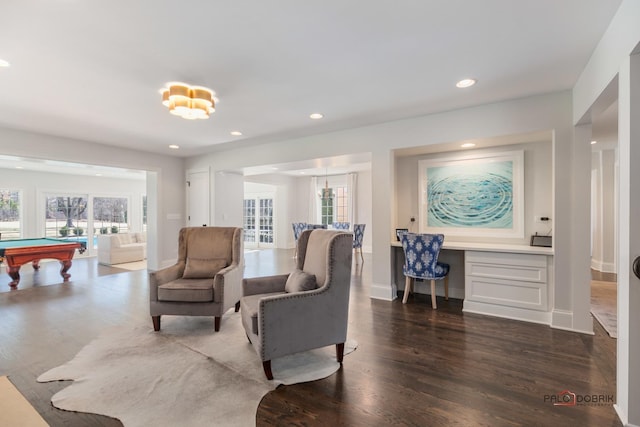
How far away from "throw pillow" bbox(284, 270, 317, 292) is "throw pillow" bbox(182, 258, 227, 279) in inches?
46.0

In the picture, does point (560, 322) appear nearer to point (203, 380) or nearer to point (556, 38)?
point (556, 38)

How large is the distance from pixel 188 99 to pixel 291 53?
1261 mm

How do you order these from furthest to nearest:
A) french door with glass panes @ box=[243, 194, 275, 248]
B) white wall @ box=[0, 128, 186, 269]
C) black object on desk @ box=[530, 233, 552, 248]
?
french door with glass panes @ box=[243, 194, 275, 248] < white wall @ box=[0, 128, 186, 269] < black object on desk @ box=[530, 233, 552, 248]

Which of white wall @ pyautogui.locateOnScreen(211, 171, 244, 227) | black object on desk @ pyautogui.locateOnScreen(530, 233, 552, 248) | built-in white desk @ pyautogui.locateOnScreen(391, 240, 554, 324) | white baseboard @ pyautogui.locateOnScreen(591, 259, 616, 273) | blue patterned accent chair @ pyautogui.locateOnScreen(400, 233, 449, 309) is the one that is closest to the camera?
built-in white desk @ pyautogui.locateOnScreen(391, 240, 554, 324)

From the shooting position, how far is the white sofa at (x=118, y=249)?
7.28m

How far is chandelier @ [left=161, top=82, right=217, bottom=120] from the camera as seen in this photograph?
3022 millimetres

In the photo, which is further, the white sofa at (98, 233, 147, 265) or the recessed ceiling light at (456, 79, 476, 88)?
the white sofa at (98, 233, 147, 265)

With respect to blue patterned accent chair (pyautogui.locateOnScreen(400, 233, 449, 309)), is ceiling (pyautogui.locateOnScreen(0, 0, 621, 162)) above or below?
above

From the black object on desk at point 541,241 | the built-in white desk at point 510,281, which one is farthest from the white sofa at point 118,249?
the black object on desk at point 541,241

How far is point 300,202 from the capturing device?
34.9ft

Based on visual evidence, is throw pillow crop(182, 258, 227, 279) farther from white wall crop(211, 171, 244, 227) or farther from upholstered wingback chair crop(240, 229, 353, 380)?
white wall crop(211, 171, 244, 227)

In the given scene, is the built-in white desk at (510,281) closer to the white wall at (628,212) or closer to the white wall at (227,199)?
the white wall at (628,212)

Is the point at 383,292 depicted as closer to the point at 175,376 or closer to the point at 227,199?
the point at 175,376

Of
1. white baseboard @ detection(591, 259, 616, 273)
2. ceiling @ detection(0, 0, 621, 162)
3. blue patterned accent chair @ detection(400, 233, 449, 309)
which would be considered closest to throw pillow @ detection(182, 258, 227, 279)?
ceiling @ detection(0, 0, 621, 162)
